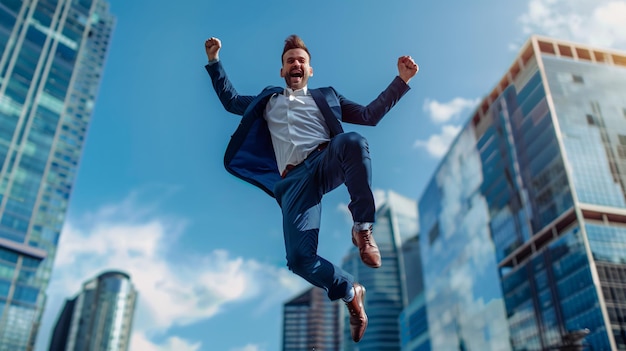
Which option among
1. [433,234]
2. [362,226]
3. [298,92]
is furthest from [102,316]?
[362,226]

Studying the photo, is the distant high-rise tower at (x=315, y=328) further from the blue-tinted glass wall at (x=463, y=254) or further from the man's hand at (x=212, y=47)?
the man's hand at (x=212, y=47)

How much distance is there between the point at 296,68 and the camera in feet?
13.6

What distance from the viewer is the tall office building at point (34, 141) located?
8031 centimetres

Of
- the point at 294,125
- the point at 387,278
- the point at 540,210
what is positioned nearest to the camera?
the point at 294,125

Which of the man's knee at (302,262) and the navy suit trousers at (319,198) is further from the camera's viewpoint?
the man's knee at (302,262)

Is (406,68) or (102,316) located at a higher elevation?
(102,316)

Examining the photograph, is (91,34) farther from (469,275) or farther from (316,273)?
(316,273)

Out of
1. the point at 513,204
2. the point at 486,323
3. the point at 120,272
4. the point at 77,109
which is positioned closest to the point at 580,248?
the point at 513,204

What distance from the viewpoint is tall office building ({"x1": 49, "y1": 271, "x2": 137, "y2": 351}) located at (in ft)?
441

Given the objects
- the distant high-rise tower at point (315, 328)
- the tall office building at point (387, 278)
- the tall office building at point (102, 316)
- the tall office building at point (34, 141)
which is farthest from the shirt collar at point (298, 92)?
A: the distant high-rise tower at point (315, 328)

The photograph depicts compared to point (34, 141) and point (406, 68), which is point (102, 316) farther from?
point (406, 68)

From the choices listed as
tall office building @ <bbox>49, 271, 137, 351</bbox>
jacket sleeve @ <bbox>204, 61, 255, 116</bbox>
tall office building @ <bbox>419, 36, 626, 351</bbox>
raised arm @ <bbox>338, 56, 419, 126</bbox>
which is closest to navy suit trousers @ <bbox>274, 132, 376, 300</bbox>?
raised arm @ <bbox>338, 56, 419, 126</bbox>

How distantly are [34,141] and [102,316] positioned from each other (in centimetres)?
6493

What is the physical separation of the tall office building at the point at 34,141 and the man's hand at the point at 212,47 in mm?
86626
